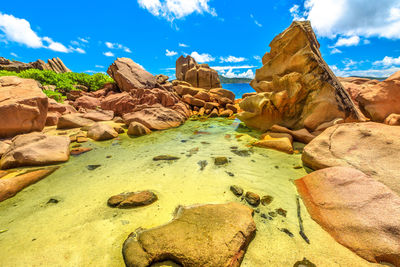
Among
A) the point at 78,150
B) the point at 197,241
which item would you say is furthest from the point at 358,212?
the point at 78,150

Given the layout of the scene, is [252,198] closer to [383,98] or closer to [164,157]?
[164,157]

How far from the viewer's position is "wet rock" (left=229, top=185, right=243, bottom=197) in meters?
3.11

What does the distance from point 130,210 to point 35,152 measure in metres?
4.10

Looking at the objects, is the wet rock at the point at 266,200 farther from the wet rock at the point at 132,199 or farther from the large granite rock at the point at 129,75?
the large granite rock at the point at 129,75

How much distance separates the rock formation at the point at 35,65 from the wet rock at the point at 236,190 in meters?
45.3

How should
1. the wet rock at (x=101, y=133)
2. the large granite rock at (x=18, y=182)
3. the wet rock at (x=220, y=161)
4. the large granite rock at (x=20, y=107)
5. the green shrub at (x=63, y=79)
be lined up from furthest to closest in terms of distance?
the green shrub at (x=63, y=79) → the wet rock at (x=101, y=133) → the large granite rock at (x=20, y=107) → the wet rock at (x=220, y=161) → the large granite rock at (x=18, y=182)

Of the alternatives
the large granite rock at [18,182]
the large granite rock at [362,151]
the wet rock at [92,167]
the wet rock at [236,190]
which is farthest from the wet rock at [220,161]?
the large granite rock at [18,182]

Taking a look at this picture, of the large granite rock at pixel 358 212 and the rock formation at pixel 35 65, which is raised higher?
the rock formation at pixel 35 65

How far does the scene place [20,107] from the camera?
585 centimetres

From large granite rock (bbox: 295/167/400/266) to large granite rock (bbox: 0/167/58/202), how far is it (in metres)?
5.91

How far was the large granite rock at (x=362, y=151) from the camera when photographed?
2775 millimetres

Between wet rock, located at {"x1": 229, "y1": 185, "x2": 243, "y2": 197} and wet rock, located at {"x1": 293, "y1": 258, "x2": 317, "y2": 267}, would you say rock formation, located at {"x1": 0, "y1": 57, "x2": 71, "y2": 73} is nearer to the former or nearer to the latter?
wet rock, located at {"x1": 229, "y1": 185, "x2": 243, "y2": 197}

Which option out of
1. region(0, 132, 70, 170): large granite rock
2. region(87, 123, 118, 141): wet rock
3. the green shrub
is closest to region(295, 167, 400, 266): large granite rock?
region(0, 132, 70, 170): large granite rock

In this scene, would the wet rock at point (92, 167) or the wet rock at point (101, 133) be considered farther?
the wet rock at point (101, 133)
